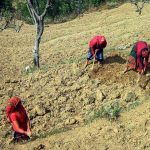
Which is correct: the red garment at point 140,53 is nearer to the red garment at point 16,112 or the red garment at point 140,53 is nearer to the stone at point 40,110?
the stone at point 40,110

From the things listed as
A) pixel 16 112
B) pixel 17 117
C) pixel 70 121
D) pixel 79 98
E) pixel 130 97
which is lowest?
pixel 70 121

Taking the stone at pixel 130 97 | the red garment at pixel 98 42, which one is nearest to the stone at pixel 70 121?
the stone at pixel 130 97

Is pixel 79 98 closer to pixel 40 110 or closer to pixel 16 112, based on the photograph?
pixel 40 110

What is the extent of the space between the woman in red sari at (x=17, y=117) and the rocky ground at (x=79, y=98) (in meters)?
0.25

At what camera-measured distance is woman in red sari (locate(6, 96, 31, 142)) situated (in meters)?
8.12

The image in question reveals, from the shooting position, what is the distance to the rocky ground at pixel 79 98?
826 centimetres

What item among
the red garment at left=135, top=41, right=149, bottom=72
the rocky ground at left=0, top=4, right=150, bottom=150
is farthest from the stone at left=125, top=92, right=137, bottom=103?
the red garment at left=135, top=41, right=149, bottom=72

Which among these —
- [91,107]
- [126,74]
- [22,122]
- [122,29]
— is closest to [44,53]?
[122,29]

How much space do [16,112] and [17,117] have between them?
10cm

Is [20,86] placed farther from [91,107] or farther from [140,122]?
[140,122]

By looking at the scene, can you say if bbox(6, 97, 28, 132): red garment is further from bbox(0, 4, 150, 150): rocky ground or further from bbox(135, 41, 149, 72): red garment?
bbox(135, 41, 149, 72): red garment

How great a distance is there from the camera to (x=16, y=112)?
8.20 m

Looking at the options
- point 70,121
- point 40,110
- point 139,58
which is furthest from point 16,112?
point 139,58

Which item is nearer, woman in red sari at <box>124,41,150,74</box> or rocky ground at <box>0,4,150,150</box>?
rocky ground at <box>0,4,150,150</box>
